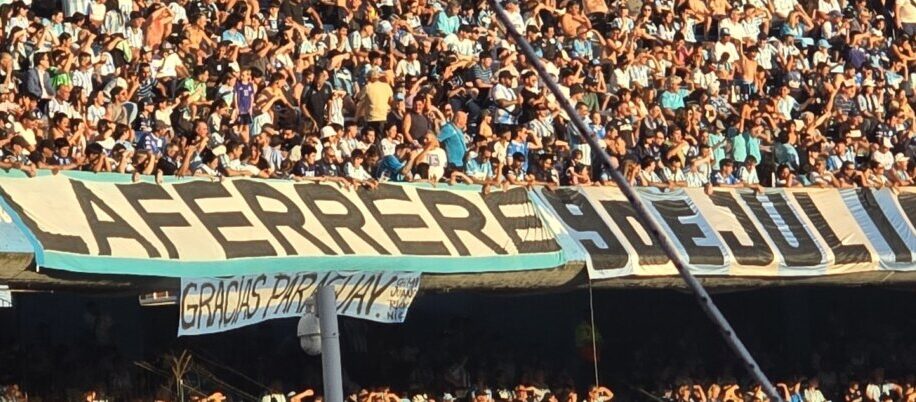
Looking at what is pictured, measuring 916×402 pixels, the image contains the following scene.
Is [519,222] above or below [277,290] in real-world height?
above

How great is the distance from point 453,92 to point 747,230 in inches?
163

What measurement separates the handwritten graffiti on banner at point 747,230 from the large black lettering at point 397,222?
1876 millimetres

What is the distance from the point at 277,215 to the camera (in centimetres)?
2019

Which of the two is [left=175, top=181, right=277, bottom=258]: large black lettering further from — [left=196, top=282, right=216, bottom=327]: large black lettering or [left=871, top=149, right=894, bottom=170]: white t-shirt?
[left=871, top=149, right=894, bottom=170]: white t-shirt

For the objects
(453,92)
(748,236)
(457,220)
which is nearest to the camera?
(457,220)

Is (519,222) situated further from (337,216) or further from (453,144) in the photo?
(337,216)

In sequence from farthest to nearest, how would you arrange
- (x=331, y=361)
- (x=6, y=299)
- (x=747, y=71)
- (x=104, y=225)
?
(x=747, y=71)
(x=6, y=299)
(x=104, y=225)
(x=331, y=361)

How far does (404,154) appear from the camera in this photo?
2233cm

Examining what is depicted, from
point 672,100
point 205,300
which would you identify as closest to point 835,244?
point 672,100

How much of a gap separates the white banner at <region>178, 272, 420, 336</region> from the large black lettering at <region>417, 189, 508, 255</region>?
0.74m

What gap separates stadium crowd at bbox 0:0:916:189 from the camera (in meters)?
21.2

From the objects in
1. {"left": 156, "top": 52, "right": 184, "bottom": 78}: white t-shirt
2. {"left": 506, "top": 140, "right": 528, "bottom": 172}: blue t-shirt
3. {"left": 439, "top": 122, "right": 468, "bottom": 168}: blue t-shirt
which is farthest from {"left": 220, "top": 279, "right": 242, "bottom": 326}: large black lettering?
{"left": 506, "top": 140, "right": 528, "bottom": 172}: blue t-shirt

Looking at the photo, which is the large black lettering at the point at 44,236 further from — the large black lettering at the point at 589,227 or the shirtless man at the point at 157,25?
the large black lettering at the point at 589,227

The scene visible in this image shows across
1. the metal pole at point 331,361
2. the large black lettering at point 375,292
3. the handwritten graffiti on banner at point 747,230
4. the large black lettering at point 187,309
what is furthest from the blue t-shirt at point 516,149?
the metal pole at point 331,361
